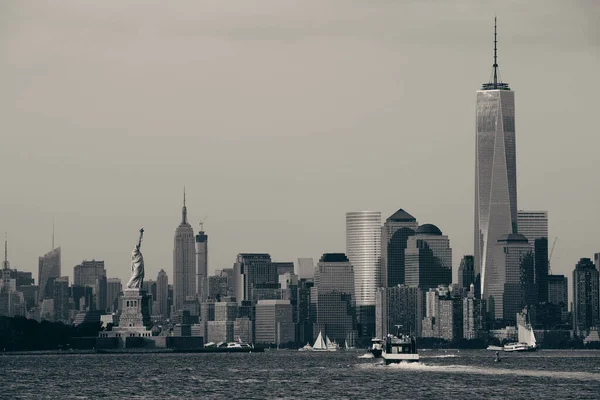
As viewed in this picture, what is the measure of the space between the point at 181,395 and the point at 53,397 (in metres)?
12.5

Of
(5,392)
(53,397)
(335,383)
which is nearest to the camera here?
(53,397)

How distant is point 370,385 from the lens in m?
177

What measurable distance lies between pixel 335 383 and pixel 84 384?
29.1 metres

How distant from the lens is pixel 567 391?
539 feet

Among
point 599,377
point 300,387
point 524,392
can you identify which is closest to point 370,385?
point 300,387

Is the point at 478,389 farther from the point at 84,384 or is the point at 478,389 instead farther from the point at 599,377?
the point at 84,384

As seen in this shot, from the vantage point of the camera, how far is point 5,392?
17288 cm

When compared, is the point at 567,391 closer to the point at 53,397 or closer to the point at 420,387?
the point at 420,387

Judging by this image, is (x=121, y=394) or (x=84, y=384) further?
(x=84, y=384)

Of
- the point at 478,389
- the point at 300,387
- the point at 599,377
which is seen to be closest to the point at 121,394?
the point at 300,387

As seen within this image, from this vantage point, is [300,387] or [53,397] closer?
[53,397]

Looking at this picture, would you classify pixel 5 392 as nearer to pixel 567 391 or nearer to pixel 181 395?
pixel 181 395

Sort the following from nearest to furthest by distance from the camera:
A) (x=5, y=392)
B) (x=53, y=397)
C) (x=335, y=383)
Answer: (x=53, y=397) < (x=5, y=392) < (x=335, y=383)

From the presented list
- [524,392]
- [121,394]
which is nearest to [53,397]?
[121,394]
